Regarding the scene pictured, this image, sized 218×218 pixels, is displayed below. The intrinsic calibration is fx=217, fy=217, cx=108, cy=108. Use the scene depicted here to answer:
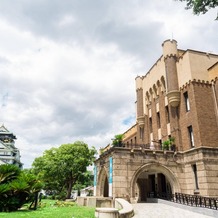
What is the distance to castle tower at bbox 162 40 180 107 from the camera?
74.2ft

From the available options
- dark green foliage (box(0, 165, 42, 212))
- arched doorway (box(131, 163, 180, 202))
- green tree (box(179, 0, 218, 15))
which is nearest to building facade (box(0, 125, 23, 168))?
arched doorway (box(131, 163, 180, 202))

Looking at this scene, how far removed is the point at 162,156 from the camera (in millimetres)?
20344

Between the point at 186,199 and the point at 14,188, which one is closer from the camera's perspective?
the point at 14,188

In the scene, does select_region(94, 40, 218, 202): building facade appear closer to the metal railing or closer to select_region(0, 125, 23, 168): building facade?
the metal railing

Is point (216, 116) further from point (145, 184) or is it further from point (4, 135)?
point (4, 135)

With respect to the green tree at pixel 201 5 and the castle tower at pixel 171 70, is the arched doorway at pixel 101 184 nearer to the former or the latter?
the castle tower at pixel 171 70

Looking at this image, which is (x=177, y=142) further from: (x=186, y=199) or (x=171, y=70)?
(x=171, y=70)

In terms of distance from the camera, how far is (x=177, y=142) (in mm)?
21641

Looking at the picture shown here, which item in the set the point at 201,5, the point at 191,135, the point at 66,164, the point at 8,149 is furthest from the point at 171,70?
the point at 8,149

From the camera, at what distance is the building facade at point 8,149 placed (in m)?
63.7

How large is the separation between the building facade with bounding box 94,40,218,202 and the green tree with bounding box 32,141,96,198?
14.1 meters

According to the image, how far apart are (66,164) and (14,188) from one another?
82.5 feet

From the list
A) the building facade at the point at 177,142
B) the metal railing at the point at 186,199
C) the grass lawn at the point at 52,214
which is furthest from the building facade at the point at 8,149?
the grass lawn at the point at 52,214

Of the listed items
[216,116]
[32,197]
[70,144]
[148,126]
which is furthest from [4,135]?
[216,116]
